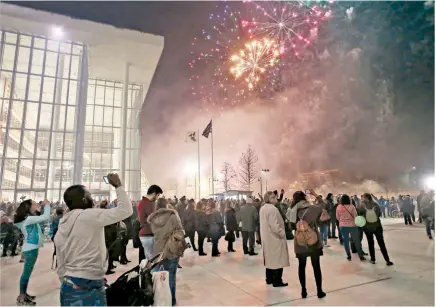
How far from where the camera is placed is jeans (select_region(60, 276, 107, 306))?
2268 mm

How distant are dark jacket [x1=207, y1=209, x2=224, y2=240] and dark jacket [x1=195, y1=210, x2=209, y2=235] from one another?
0.15 metres

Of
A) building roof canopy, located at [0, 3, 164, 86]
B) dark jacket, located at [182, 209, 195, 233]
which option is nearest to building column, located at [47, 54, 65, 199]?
building roof canopy, located at [0, 3, 164, 86]

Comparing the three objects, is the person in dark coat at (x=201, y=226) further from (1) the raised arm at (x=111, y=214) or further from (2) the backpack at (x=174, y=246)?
(1) the raised arm at (x=111, y=214)

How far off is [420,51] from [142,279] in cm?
1620

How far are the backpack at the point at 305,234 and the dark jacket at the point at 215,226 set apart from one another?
4.47 m

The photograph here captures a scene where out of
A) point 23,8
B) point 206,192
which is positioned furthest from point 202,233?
point 206,192

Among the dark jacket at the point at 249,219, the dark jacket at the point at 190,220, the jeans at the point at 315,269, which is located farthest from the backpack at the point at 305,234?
the dark jacket at the point at 190,220

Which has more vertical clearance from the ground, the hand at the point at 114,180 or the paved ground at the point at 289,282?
the hand at the point at 114,180

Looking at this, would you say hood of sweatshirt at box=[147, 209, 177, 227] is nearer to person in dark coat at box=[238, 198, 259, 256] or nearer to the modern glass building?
person in dark coat at box=[238, 198, 259, 256]

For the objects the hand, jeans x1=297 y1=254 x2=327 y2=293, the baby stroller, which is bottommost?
jeans x1=297 y1=254 x2=327 y2=293

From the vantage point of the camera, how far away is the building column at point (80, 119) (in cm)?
2473

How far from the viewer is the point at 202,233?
30.2ft

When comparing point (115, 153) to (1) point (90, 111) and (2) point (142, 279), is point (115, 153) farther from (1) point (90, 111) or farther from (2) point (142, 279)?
(2) point (142, 279)

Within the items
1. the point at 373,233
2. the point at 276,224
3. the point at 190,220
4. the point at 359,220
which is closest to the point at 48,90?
the point at 190,220
